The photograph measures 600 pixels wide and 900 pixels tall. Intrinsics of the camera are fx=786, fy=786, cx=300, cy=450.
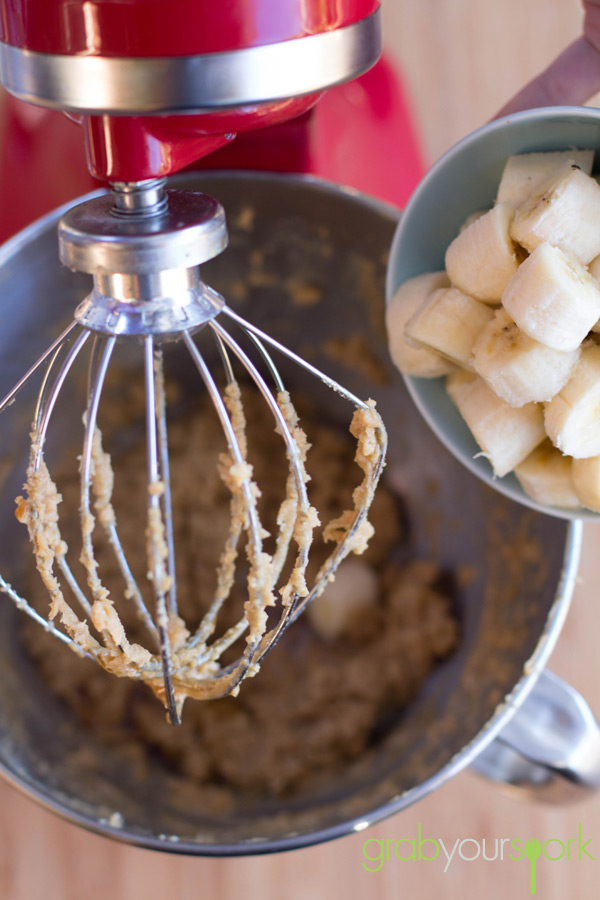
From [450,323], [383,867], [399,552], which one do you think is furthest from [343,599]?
[450,323]

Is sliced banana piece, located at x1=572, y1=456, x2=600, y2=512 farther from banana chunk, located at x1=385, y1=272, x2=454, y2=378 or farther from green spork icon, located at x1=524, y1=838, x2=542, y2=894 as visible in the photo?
green spork icon, located at x1=524, y1=838, x2=542, y2=894

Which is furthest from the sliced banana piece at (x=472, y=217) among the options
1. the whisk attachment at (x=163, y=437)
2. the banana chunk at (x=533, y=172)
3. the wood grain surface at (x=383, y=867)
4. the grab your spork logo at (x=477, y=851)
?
the grab your spork logo at (x=477, y=851)

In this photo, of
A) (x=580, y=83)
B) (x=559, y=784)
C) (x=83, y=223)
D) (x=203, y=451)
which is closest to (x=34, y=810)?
(x=203, y=451)

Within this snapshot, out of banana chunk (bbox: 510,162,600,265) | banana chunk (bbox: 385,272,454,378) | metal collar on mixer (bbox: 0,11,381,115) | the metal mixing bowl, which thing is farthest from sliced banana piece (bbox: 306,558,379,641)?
metal collar on mixer (bbox: 0,11,381,115)

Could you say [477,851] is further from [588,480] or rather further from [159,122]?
[159,122]

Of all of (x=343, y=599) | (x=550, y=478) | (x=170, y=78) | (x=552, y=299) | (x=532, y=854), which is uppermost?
(x=170, y=78)

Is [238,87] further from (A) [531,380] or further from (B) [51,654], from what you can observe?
(B) [51,654]
